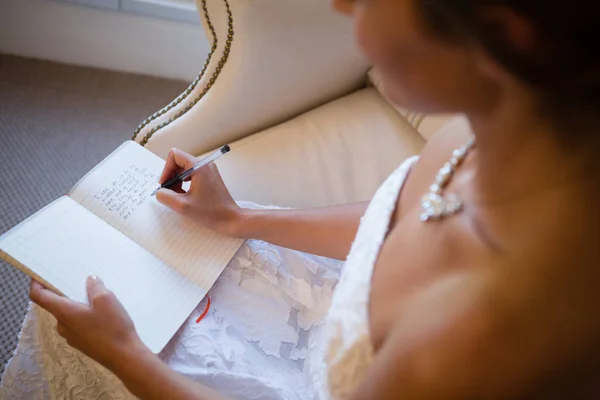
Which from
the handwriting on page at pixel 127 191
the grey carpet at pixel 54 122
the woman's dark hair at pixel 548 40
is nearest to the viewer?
the woman's dark hair at pixel 548 40

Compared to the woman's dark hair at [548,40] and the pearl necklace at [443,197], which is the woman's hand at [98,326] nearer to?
the pearl necklace at [443,197]

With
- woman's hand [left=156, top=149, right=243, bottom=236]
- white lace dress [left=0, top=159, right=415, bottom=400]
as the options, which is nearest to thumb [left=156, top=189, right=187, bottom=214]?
woman's hand [left=156, top=149, right=243, bottom=236]

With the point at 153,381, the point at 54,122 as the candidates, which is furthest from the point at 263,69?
the point at 54,122

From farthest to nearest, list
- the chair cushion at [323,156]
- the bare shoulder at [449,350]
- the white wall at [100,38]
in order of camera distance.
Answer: the white wall at [100,38] < the chair cushion at [323,156] < the bare shoulder at [449,350]

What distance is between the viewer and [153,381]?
2.15ft

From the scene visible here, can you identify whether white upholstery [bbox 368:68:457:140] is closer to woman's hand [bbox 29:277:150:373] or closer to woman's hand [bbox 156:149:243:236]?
woman's hand [bbox 156:149:243:236]

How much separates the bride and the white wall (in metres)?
0.92

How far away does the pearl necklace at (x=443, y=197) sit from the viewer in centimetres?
59

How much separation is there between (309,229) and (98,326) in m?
0.32

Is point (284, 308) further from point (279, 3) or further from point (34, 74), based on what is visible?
point (34, 74)

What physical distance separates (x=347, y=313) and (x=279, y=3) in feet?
1.68

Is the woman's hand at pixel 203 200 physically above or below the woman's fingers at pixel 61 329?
above

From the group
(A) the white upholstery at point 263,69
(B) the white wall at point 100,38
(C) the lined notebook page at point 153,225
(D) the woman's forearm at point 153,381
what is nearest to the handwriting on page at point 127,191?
(C) the lined notebook page at point 153,225

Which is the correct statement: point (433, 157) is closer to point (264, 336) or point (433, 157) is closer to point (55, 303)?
point (264, 336)
